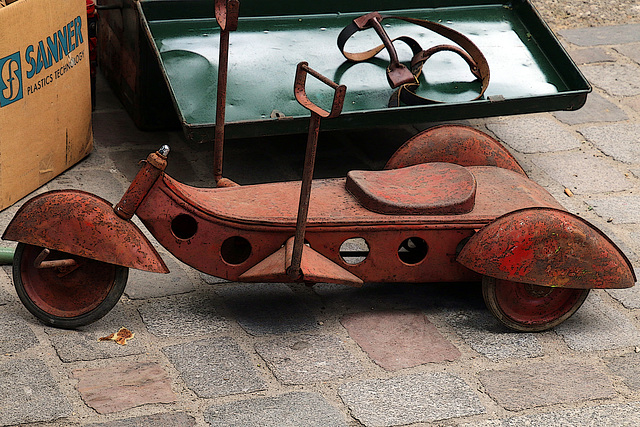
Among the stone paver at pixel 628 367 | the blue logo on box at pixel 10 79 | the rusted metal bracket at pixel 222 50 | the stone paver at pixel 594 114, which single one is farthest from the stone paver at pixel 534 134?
the blue logo on box at pixel 10 79

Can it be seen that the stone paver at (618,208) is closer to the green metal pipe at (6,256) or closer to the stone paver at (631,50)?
the stone paver at (631,50)

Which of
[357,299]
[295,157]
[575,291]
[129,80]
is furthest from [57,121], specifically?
[575,291]

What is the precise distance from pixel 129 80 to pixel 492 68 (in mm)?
1953

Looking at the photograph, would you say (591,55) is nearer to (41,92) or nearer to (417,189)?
(417,189)

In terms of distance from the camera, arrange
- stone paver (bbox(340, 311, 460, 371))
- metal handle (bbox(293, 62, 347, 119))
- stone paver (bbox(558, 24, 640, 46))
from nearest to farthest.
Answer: metal handle (bbox(293, 62, 347, 119)) < stone paver (bbox(340, 311, 460, 371)) < stone paver (bbox(558, 24, 640, 46))

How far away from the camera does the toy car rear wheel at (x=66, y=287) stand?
128 inches

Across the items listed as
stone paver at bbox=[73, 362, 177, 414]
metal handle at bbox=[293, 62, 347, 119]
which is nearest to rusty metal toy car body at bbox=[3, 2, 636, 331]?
metal handle at bbox=[293, 62, 347, 119]

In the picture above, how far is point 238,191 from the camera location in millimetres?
3605

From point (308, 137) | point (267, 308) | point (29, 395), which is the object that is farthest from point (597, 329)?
point (29, 395)

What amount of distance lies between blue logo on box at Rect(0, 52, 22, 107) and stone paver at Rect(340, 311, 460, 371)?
178 centimetres

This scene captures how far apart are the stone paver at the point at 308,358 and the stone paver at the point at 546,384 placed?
502 mm

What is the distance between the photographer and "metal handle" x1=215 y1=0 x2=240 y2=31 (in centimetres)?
332

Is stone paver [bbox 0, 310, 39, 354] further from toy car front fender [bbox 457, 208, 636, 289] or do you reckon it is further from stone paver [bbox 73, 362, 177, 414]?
toy car front fender [bbox 457, 208, 636, 289]

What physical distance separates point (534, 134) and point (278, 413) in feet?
9.63
